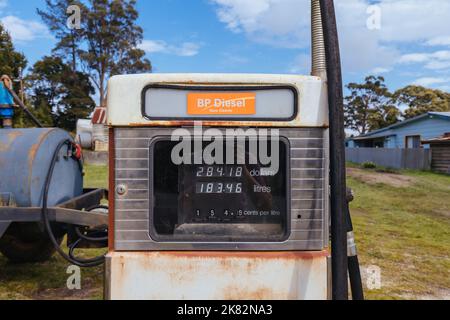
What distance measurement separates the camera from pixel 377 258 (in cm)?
583

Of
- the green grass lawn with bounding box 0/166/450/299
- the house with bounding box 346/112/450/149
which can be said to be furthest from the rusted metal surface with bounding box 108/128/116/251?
the house with bounding box 346/112/450/149

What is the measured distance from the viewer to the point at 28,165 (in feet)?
11.6

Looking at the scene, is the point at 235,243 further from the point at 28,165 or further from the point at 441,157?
the point at 441,157

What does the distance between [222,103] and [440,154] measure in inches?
876

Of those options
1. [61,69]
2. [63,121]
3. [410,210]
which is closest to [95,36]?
[61,69]

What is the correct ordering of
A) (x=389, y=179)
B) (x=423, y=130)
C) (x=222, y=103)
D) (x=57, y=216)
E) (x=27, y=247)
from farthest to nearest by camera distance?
(x=423, y=130)
(x=389, y=179)
(x=27, y=247)
(x=57, y=216)
(x=222, y=103)

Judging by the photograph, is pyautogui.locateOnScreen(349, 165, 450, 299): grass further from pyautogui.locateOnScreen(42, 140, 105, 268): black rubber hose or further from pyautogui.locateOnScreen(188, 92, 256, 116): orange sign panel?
pyautogui.locateOnScreen(188, 92, 256, 116): orange sign panel

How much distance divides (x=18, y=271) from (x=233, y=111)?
12.6 ft

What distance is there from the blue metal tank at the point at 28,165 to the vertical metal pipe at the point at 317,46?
101 inches

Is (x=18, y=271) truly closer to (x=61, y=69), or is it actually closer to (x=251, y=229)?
(x=251, y=229)

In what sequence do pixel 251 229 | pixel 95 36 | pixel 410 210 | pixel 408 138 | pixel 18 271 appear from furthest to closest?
1. pixel 95 36
2. pixel 408 138
3. pixel 410 210
4. pixel 18 271
5. pixel 251 229

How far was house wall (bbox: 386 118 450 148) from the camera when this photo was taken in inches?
950

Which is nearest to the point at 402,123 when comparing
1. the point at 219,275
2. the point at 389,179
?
the point at 389,179

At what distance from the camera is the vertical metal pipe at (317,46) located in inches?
92.4
